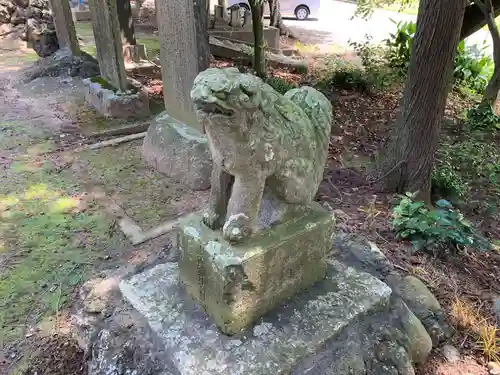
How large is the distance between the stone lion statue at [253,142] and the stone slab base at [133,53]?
21.0 ft

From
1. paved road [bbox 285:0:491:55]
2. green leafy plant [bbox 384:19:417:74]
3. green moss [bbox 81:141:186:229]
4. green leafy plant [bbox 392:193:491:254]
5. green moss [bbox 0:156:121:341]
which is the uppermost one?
green leafy plant [bbox 384:19:417:74]

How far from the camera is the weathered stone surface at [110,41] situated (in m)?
5.94

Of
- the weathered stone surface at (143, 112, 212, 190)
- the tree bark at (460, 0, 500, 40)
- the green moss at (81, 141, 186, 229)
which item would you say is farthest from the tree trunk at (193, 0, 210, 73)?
the tree bark at (460, 0, 500, 40)

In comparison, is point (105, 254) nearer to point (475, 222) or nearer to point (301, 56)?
point (475, 222)

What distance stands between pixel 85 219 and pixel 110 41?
3228mm

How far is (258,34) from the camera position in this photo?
7328mm

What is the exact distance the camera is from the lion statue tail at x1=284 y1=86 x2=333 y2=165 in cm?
224

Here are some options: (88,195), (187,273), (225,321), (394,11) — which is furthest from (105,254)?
(394,11)

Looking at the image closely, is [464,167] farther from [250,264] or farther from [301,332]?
[250,264]

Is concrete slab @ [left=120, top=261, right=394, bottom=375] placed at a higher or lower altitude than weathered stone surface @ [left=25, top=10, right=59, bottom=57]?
lower

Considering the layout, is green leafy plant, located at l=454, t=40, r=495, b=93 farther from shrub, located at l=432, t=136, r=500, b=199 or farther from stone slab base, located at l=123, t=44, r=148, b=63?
stone slab base, located at l=123, t=44, r=148, b=63

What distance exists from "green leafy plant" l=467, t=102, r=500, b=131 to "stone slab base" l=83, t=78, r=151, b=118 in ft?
16.2

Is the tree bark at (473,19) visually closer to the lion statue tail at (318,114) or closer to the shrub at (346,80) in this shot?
the shrub at (346,80)

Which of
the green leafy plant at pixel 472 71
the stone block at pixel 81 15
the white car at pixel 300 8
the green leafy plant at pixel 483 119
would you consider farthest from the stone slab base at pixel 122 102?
the white car at pixel 300 8
